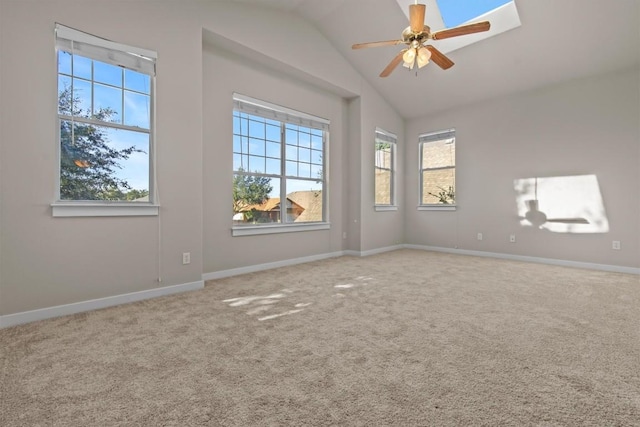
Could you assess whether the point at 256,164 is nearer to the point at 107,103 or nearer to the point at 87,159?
the point at 107,103

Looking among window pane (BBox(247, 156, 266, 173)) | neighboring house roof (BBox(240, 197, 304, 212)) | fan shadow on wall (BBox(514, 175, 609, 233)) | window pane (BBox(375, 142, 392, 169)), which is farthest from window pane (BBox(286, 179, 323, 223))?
fan shadow on wall (BBox(514, 175, 609, 233))

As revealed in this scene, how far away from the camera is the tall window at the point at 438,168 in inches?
236

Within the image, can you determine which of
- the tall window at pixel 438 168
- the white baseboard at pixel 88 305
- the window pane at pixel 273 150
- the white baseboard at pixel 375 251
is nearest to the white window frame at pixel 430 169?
the tall window at pixel 438 168

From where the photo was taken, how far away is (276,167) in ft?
15.3

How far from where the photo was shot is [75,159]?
271 cm

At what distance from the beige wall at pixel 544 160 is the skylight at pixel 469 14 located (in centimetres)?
135

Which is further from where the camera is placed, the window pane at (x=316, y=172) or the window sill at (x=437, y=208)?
the window sill at (x=437, y=208)

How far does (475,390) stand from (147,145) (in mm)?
3351

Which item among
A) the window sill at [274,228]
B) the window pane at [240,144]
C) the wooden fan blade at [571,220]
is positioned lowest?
the window sill at [274,228]

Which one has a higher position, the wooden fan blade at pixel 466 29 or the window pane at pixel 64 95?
the wooden fan blade at pixel 466 29

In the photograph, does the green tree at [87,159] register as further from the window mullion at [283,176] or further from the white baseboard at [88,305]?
the window mullion at [283,176]

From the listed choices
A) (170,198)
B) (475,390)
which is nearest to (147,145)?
(170,198)

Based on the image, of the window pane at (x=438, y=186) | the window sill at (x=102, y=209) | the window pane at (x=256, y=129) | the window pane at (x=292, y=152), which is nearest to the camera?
the window sill at (x=102, y=209)

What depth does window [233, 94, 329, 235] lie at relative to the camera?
421 cm
